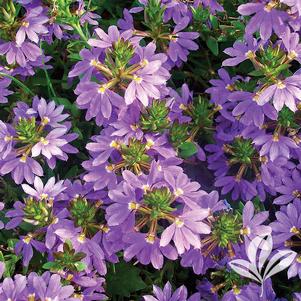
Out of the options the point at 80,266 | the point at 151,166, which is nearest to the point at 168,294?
the point at 80,266

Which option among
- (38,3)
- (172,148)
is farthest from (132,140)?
(38,3)

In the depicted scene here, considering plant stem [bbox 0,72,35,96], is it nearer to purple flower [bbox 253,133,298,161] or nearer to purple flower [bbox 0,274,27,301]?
purple flower [bbox 0,274,27,301]

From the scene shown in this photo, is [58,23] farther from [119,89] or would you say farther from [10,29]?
[119,89]

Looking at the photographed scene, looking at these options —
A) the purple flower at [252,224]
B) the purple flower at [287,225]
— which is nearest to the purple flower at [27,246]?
the purple flower at [252,224]

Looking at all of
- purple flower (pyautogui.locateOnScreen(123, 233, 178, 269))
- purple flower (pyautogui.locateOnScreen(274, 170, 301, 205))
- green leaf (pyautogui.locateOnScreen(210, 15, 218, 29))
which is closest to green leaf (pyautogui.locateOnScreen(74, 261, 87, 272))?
purple flower (pyautogui.locateOnScreen(123, 233, 178, 269))

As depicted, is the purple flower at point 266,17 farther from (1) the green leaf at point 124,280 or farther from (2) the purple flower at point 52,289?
(2) the purple flower at point 52,289

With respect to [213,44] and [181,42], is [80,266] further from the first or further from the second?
[213,44]
